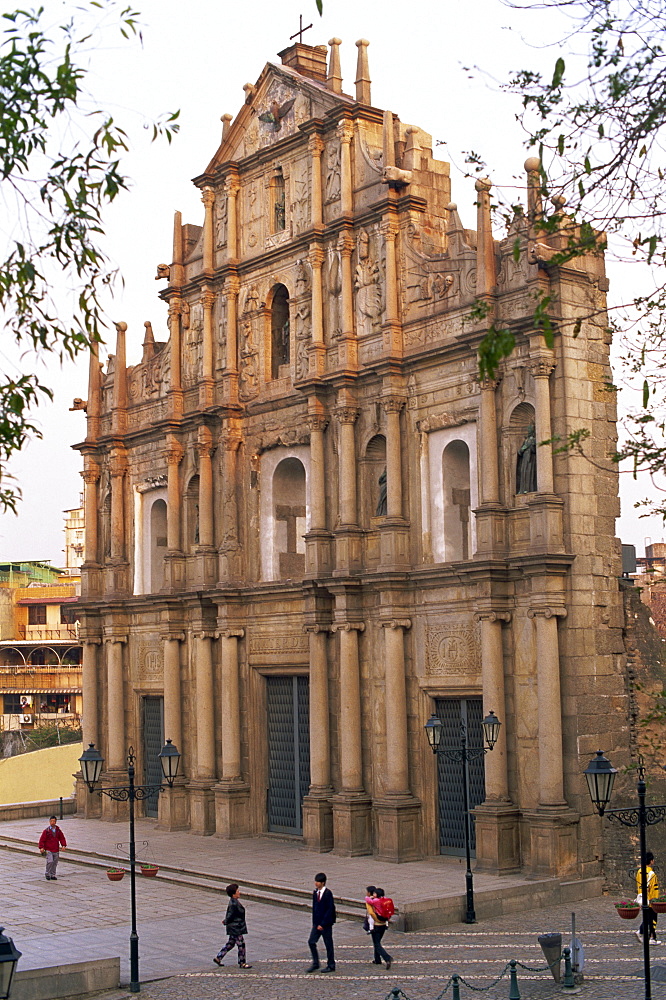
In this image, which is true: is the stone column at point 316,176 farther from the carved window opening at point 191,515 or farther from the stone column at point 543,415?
the stone column at point 543,415

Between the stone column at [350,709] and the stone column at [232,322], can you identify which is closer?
the stone column at [350,709]

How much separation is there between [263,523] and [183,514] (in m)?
3.32

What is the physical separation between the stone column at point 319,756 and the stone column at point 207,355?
7222 millimetres

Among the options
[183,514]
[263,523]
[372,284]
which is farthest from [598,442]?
[183,514]

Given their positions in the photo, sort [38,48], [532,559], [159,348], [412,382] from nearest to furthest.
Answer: [38,48] → [532,559] → [412,382] → [159,348]

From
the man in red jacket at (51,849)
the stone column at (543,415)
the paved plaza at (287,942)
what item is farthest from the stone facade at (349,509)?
the man in red jacket at (51,849)

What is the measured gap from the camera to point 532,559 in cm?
2477

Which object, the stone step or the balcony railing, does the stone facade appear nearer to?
the stone step

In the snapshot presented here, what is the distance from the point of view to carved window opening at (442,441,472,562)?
27922 mm

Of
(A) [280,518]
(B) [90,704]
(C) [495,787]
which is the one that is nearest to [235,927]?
(C) [495,787]

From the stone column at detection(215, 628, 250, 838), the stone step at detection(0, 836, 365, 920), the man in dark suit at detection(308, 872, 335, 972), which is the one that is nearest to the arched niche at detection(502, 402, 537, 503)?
the stone step at detection(0, 836, 365, 920)

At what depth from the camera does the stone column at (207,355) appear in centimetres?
3419

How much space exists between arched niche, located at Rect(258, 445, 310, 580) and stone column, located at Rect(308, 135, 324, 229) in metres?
5.52

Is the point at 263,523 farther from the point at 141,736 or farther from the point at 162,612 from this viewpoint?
the point at 141,736
